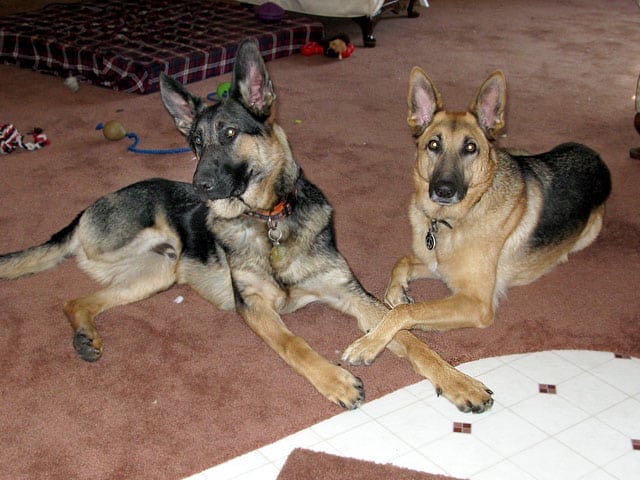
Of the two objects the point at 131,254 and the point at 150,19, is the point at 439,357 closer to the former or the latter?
the point at 131,254

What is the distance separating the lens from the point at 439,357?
279 centimetres

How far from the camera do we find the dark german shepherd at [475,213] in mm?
2959

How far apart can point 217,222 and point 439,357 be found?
1.14m

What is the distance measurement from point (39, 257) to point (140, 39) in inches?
150

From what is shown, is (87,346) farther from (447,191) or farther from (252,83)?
(447,191)

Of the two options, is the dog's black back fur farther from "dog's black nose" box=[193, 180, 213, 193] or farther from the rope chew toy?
the rope chew toy

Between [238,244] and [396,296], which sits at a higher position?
[238,244]

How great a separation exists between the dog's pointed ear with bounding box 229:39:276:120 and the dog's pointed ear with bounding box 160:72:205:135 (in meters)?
0.18

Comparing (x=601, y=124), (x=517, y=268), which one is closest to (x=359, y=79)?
(x=601, y=124)

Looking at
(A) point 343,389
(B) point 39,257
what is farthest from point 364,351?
(B) point 39,257

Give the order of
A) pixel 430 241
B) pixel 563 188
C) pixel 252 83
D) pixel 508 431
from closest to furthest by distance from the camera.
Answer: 1. pixel 508 431
2. pixel 252 83
3. pixel 430 241
4. pixel 563 188

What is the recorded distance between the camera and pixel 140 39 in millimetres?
6512

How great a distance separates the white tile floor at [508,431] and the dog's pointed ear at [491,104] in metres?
1.03

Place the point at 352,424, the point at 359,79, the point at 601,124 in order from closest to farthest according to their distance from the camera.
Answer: the point at 352,424
the point at 601,124
the point at 359,79
